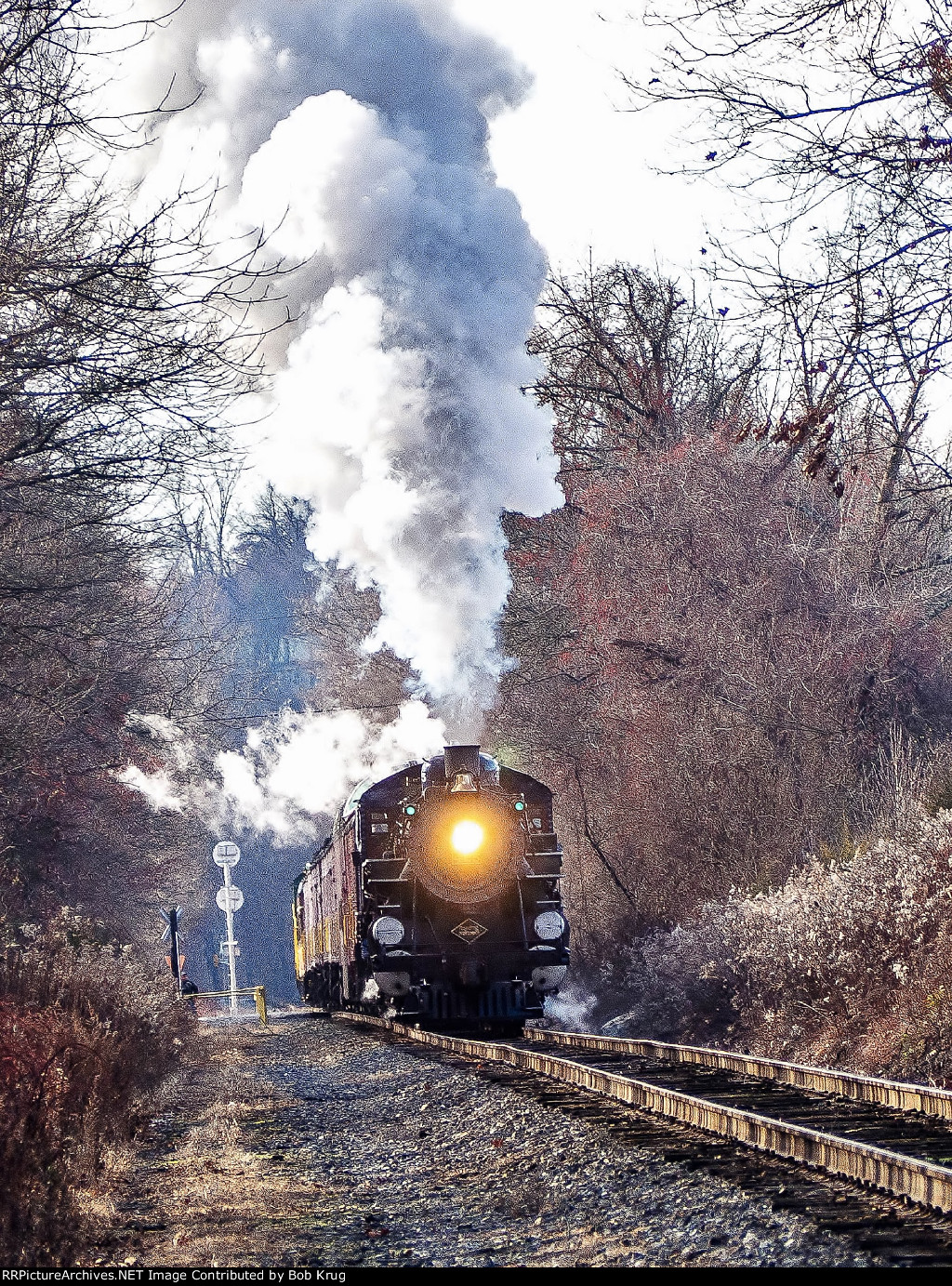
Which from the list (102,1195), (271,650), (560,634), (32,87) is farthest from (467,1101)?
(271,650)

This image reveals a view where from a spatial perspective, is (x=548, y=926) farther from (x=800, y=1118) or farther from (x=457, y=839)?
(x=800, y=1118)

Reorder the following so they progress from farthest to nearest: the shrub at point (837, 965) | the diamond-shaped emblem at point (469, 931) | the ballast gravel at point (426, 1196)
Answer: the diamond-shaped emblem at point (469, 931) → the shrub at point (837, 965) → the ballast gravel at point (426, 1196)

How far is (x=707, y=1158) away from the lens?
8.67m

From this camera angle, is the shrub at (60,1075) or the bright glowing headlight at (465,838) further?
the bright glowing headlight at (465,838)

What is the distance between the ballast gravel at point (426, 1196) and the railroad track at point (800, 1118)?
0.99 feet

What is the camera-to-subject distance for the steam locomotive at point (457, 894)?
59.9 feet

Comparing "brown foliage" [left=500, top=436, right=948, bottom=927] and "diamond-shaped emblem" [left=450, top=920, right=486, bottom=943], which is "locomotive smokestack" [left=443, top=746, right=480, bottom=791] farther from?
"brown foliage" [left=500, top=436, right=948, bottom=927]

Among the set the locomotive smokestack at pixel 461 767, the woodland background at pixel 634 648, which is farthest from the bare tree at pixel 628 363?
the locomotive smokestack at pixel 461 767

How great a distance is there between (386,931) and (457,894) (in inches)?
38.9

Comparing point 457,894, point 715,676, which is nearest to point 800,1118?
point 457,894

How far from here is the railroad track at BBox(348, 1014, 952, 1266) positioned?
692 cm

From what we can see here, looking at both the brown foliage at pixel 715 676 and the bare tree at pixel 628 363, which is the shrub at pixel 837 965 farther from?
the bare tree at pixel 628 363

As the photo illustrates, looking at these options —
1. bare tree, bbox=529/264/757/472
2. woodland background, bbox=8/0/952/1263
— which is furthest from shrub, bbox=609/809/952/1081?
bare tree, bbox=529/264/757/472

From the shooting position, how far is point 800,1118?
9852 mm
